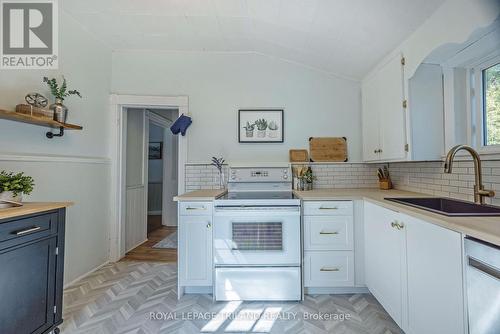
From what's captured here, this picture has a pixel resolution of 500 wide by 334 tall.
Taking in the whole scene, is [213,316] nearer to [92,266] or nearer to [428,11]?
[92,266]

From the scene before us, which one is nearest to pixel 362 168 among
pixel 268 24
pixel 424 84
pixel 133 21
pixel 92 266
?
pixel 424 84

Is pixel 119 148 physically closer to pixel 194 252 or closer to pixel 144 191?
pixel 144 191

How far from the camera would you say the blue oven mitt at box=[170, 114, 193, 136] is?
8.98ft

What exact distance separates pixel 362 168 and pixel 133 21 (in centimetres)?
298

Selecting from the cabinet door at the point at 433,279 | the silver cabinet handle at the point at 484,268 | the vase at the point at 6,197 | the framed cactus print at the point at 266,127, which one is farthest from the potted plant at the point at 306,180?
the vase at the point at 6,197

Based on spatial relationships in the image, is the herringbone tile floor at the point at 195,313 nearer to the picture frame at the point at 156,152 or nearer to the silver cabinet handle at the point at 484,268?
the silver cabinet handle at the point at 484,268

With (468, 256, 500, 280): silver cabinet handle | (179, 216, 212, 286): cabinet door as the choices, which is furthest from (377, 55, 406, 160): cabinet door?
(179, 216, 212, 286): cabinet door

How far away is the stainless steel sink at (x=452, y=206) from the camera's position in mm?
1319

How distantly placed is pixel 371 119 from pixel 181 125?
2.14m

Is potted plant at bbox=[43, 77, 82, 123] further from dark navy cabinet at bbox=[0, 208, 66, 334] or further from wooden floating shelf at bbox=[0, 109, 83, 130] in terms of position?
dark navy cabinet at bbox=[0, 208, 66, 334]

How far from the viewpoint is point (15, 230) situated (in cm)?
127

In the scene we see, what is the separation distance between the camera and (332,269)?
6.73ft

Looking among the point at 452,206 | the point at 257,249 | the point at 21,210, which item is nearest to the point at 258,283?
the point at 257,249

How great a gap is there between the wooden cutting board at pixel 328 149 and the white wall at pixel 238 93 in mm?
70
